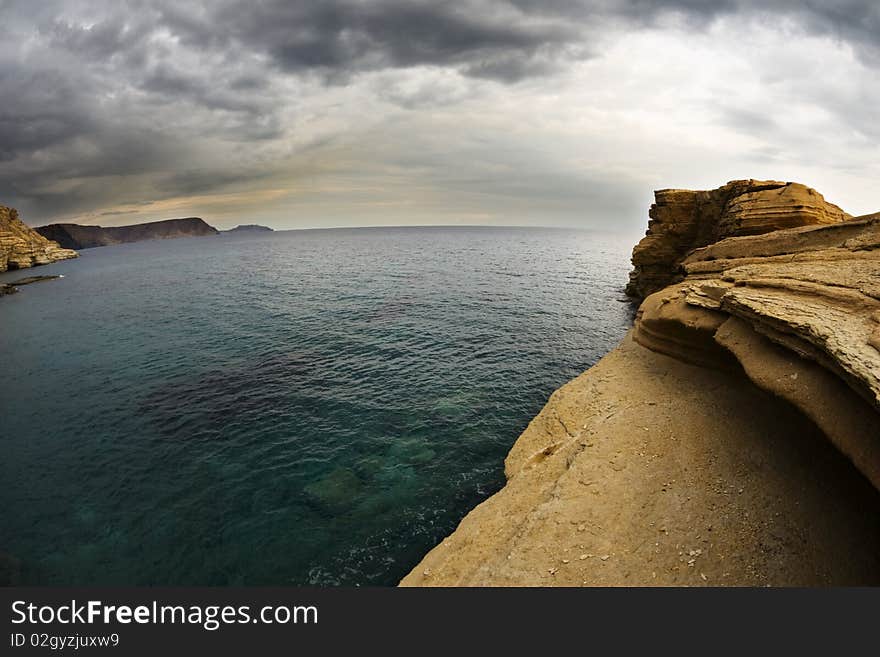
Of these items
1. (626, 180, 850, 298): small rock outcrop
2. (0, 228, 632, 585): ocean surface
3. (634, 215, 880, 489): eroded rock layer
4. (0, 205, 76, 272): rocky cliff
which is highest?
(0, 205, 76, 272): rocky cliff

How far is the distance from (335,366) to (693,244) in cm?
4598

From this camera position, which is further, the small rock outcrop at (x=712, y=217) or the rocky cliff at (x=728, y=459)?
the small rock outcrop at (x=712, y=217)

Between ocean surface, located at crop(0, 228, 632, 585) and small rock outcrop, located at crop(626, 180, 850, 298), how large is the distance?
8.61 metres

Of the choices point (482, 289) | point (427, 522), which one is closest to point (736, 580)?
point (427, 522)

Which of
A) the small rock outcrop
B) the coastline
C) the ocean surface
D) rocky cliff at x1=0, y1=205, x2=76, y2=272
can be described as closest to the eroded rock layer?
the coastline

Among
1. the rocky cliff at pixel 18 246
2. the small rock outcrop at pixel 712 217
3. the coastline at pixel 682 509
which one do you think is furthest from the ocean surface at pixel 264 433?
the rocky cliff at pixel 18 246

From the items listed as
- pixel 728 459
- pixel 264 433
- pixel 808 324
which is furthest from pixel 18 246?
pixel 808 324

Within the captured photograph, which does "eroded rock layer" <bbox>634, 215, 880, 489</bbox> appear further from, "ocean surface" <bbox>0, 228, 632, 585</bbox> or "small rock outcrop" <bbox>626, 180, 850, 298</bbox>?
"small rock outcrop" <bbox>626, 180, 850, 298</bbox>

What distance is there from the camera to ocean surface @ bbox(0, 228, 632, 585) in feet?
51.9

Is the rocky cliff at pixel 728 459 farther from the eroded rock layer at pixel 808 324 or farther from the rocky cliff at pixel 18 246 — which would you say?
the rocky cliff at pixel 18 246

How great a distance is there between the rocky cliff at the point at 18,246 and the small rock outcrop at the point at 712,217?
173 m

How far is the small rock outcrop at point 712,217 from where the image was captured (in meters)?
30.2

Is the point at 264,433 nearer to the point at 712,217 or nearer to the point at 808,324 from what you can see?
the point at 808,324

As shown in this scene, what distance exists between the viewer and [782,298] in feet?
40.4
